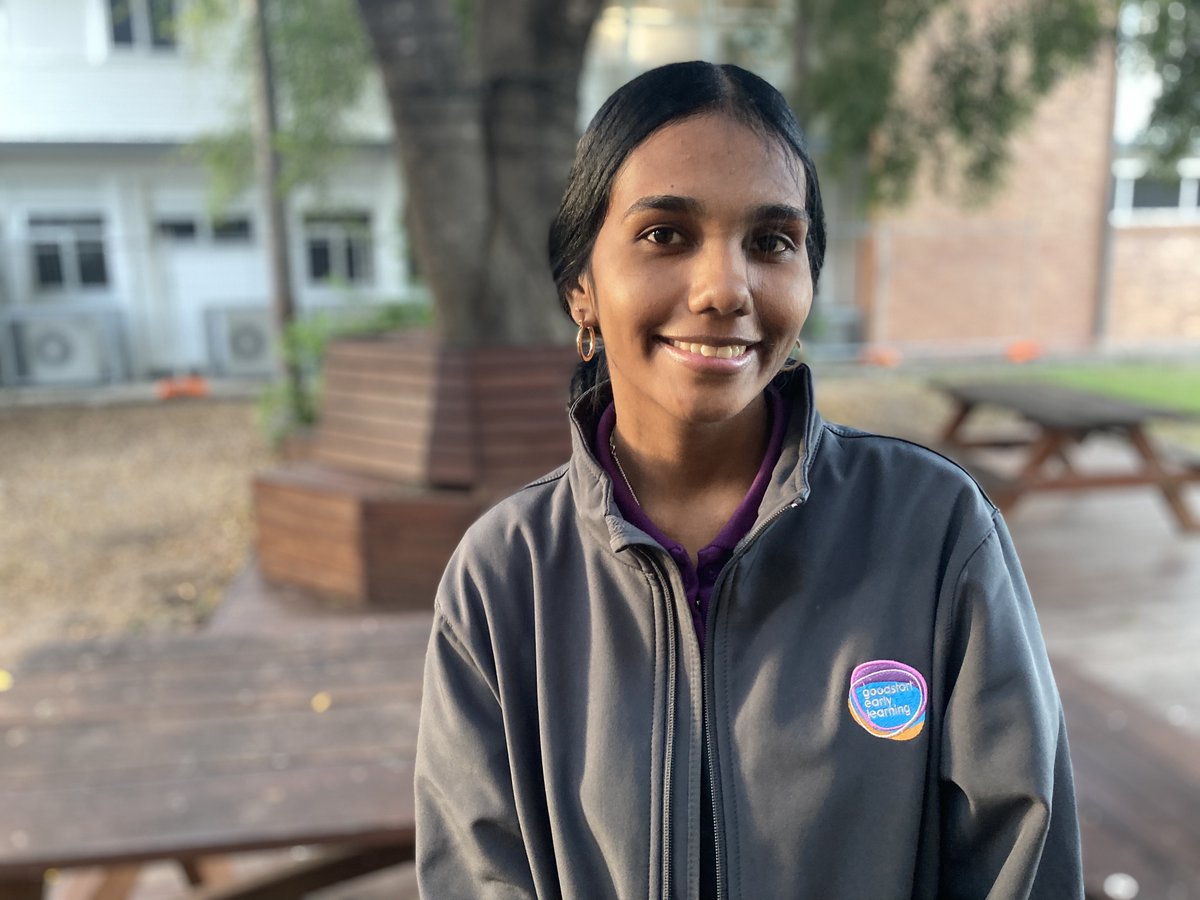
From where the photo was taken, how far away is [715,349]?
1123 mm

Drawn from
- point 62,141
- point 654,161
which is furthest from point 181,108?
point 654,161

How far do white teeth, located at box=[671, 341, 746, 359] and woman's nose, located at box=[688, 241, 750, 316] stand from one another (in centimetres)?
4

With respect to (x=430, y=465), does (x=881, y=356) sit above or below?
below

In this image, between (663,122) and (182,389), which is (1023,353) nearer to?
(182,389)

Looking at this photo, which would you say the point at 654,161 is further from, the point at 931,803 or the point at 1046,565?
the point at 1046,565

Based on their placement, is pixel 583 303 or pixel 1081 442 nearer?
pixel 583 303

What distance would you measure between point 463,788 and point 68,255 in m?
15.2

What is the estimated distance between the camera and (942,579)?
1.15 meters

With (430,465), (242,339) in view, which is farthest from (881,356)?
(430,465)

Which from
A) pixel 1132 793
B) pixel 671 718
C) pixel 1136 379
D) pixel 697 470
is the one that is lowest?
pixel 1136 379

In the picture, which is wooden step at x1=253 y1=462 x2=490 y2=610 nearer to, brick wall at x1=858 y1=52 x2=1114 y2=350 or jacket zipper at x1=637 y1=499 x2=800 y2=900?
jacket zipper at x1=637 y1=499 x2=800 y2=900

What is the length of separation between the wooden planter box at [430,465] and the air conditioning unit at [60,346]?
978 cm

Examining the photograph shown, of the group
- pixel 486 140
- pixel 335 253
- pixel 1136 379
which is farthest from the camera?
pixel 335 253

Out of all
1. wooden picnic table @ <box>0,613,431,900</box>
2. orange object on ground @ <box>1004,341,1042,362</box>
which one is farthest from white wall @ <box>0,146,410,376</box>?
wooden picnic table @ <box>0,613,431,900</box>
